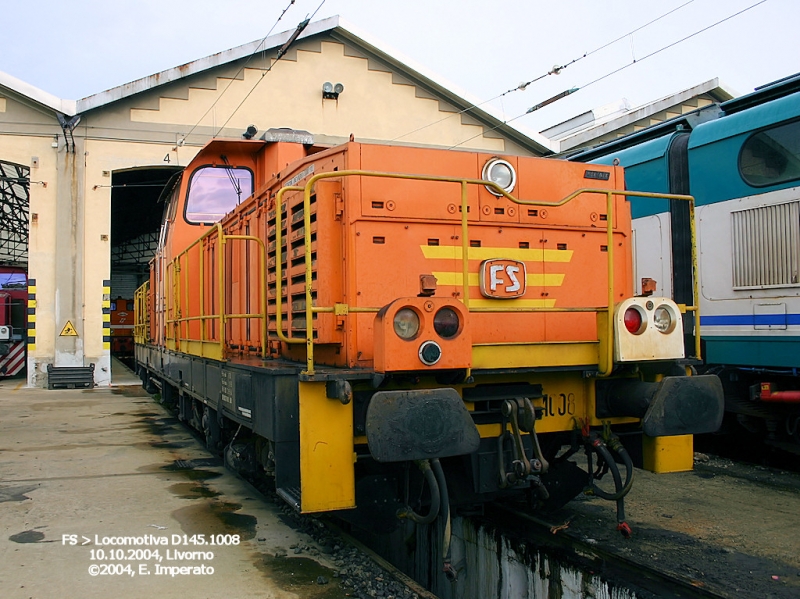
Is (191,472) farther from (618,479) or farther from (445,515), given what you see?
(618,479)

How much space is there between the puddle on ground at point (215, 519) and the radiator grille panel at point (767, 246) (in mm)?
4896

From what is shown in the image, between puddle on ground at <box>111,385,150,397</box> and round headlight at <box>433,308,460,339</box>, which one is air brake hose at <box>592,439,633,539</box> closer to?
round headlight at <box>433,308,460,339</box>

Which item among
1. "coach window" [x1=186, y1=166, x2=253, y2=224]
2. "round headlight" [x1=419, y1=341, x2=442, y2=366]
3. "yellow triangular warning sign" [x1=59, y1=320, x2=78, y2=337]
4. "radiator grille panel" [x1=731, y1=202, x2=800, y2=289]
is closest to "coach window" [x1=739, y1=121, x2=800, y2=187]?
"radiator grille panel" [x1=731, y1=202, x2=800, y2=289]

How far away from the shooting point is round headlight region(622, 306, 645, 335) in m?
3.90

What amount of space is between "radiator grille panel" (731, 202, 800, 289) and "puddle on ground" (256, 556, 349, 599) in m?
4.70

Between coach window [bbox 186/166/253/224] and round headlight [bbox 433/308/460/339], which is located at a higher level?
coach window [bbox 186/166/253/224]

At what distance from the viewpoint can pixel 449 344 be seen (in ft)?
11.3

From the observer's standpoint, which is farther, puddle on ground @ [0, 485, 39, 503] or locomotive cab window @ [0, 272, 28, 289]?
locomotive cab window @ [0, 272, 28, 289]

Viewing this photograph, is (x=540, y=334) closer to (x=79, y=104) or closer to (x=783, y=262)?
(x=783, y=262)

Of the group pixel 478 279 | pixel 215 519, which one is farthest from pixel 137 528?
pixel 478 279

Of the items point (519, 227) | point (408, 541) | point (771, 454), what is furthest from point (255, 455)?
point (771, 454)

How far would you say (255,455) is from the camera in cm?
514

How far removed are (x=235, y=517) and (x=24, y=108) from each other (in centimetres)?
1402

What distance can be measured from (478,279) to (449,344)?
888 mm
